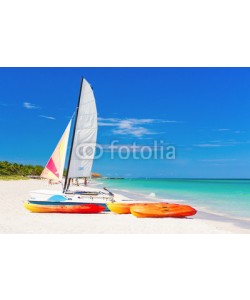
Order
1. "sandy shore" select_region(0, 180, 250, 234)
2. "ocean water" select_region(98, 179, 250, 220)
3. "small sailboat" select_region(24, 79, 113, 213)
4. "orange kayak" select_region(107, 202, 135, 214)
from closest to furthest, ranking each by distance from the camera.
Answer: "sandy shore" select_region(0, 180, 250, 234) → "small sailboat" select_region(24, 79, 113, 213) → "orange kayak" select_region(107, 202, 135, 214) → "ocean water" select_region(98, 179, 250, 220)

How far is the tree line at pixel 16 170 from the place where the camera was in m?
28.1

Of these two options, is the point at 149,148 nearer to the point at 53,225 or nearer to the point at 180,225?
the point at 180,225

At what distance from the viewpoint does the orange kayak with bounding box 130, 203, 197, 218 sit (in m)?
9.04

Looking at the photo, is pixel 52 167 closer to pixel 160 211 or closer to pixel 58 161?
pixel 58 161

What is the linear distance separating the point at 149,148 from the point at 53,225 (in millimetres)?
3424

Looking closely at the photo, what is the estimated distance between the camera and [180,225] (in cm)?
833

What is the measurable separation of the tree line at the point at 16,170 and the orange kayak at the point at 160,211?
64.0ft

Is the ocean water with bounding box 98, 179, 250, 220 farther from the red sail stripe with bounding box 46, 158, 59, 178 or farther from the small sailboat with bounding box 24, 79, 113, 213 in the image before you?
the red sail stripe with bounding box 46, 158, 59, 178

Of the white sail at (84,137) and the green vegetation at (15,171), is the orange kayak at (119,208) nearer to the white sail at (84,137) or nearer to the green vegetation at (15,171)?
the white sail at (84,137)

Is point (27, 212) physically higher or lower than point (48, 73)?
lower

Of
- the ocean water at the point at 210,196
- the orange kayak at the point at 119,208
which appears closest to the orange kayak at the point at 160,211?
the orange kayak at the point at 119,208

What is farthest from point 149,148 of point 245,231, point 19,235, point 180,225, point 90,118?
point 19,235

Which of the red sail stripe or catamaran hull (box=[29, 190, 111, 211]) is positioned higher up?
the red sail stripe

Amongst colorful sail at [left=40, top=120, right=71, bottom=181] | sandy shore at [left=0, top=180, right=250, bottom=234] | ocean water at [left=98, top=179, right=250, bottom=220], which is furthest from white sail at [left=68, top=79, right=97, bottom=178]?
ocean water at [left=98, top=179, right=250, bottom=220]
